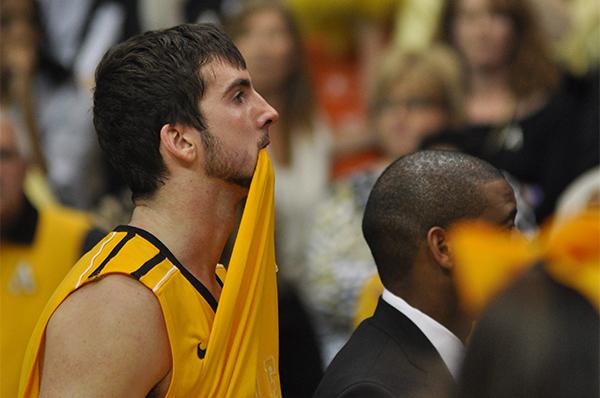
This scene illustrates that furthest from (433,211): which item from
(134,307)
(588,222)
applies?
(588,222)

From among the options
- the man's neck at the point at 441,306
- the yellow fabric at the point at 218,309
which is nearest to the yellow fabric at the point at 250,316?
the yellow fabric at the point at 218,309

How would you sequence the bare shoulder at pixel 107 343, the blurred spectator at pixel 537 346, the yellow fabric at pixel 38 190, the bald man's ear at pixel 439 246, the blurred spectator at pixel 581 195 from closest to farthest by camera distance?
the blurred spectator at pixel 537 346, the bare shoulder at pixel 107 343, the bald man's ear at pixel 439 246, the blurred spectator at pixel 581 195, the yellow fabric at pixel 38 190

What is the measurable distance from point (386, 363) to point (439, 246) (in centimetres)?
40

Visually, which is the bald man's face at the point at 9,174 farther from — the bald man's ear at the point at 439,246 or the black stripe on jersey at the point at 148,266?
the bald man's ear at the point at 439,246

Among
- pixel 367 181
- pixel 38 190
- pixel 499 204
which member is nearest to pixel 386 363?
pixel 499 204

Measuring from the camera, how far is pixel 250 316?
3.53 meters

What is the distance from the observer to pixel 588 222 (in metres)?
2.19

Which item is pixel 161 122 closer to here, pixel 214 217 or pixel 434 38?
pixel 214 217

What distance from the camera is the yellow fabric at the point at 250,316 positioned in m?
3.43

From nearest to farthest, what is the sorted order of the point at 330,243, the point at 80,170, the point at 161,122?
the point at 161,122 < the point at 330,243 < the point at 80,170

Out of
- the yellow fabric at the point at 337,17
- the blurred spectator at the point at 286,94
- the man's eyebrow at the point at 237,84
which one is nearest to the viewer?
the man's eyebrow at the point at 237,84

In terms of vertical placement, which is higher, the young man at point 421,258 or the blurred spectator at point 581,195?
the young man at point 421,258

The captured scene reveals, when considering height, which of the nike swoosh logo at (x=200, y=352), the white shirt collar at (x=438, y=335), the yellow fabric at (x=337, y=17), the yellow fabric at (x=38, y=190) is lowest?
the yellow fabric at (x=38, y=190)

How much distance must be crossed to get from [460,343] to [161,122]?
99 cm
